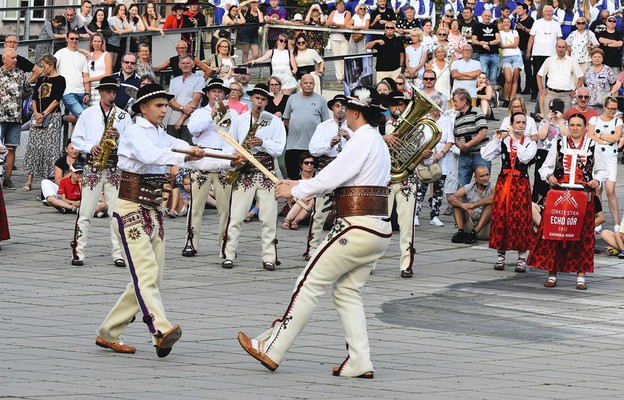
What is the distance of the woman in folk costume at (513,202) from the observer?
15438 mm

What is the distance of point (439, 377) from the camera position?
9.71 m

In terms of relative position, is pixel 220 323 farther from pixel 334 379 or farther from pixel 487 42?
pixel 487 42

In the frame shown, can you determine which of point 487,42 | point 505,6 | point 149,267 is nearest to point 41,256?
point 149,267

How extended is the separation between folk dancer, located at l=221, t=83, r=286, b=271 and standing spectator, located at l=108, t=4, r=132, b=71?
22.2 feet

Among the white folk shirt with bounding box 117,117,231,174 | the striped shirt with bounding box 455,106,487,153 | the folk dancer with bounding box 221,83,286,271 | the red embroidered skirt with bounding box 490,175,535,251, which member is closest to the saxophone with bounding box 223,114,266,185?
the folk dancer with bounding box 221,83,286,271

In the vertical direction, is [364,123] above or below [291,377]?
above

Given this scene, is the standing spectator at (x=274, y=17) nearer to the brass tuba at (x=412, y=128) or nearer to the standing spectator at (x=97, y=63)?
the standing spectator at (x=97, y=63)

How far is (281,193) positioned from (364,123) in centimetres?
78

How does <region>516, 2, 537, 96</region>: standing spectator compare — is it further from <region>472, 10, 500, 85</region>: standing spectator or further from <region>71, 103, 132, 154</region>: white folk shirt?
<region>71, 103, 132, 154</region>: white folk shirt

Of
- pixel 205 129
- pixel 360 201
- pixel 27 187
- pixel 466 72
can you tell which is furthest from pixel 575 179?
pixel 466 72

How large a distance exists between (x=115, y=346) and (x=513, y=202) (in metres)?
6.71

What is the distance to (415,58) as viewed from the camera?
2338cm

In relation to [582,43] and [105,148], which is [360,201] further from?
[582,43]

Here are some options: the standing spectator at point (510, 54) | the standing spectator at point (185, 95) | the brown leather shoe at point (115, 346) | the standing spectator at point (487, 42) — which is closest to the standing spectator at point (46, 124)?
the standing spectator at point (185, 95)
